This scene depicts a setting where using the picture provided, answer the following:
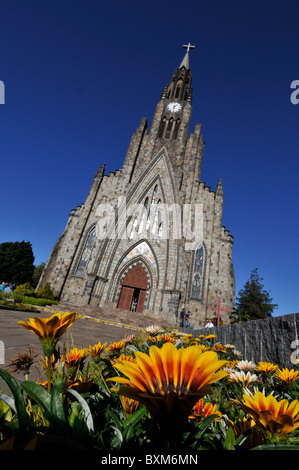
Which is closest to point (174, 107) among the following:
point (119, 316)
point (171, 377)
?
point (119, 316)

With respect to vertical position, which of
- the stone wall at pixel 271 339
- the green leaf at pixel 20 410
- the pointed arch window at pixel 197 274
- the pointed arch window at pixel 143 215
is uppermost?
the pointed arch window at pixel 143 215

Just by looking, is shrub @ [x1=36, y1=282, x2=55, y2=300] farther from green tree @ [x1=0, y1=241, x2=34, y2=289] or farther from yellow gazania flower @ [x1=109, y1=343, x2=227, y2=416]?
yellow gazania flower @ [x1=109, y1=343, x2=227, y2=416]

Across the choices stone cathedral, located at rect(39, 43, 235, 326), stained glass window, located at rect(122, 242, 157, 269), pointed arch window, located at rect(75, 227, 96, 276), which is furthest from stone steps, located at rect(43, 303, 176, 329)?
stained glass window, located at rect(122, 242, 157, 269)

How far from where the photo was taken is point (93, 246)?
58.2ft

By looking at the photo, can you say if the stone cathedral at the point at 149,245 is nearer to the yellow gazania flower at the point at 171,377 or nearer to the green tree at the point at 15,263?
the green tree at the point at 15,263

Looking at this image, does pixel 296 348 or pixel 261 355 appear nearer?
pixel 296 348

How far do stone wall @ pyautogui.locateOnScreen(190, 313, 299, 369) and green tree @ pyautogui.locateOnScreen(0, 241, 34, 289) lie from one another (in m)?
30.9

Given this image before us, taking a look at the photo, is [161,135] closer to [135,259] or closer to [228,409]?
[135,259]

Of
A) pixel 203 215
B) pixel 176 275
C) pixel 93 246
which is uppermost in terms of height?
pixel 203 215

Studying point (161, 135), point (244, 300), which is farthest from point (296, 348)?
point (244, 300)

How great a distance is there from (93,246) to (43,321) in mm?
17429

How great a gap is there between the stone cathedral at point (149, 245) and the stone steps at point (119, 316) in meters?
0.37

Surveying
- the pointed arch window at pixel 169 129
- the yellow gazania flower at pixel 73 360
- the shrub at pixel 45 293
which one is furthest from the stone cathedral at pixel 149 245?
the yellow gazania flower at pixel 73 360

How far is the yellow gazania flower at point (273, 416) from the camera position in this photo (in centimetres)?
56
